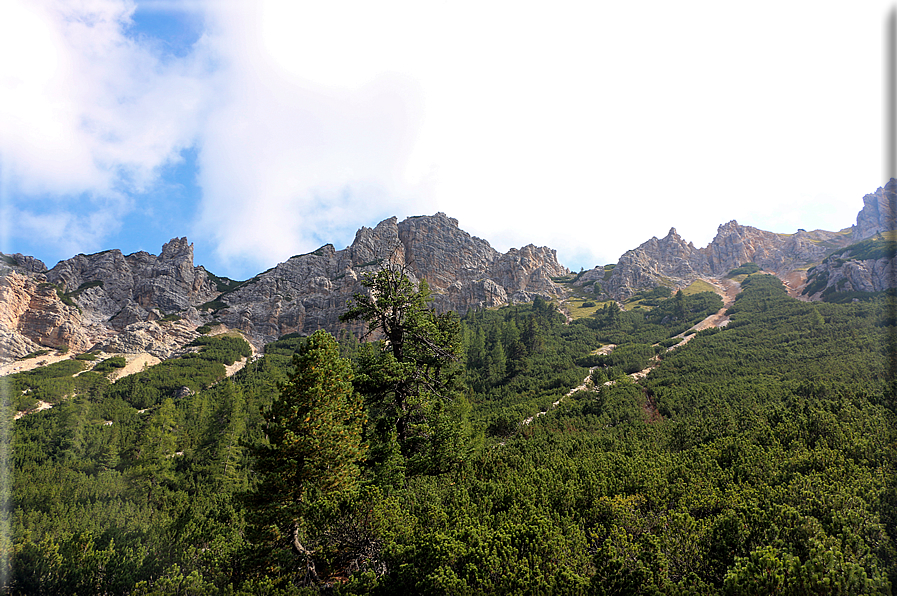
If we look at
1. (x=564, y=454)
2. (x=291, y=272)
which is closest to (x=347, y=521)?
(x=564, y=454)

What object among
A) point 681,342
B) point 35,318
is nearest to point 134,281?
point 35,318

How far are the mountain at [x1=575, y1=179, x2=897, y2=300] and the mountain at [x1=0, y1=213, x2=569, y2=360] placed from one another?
922 inches

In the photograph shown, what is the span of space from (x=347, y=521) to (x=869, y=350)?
165 feet

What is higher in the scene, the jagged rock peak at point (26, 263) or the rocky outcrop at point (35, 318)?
the jagged rock peak at point (26, 263)

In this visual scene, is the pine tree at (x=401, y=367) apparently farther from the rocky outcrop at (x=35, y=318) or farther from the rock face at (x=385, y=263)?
the rocky outcrop at (x=35, y=318)

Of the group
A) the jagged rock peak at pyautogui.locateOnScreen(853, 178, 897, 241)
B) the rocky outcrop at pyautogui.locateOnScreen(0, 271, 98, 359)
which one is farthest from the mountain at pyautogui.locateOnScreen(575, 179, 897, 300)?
the rocky outcrop at pyautogui.locateOnScreen(0, 271, 98, 359)

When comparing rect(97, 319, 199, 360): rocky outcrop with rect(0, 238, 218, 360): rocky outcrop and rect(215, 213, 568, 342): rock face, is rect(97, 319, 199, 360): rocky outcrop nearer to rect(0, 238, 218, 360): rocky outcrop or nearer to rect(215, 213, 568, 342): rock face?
rect(0, 238, 218, 360): rocky outcrop

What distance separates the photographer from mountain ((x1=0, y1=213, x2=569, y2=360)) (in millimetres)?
92062

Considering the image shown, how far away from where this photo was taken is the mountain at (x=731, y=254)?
4712 inches

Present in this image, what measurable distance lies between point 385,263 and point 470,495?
359ft

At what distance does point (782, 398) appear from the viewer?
21609mm

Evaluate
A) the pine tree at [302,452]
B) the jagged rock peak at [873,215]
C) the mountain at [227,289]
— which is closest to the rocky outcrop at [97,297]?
the mountain at [227,289]

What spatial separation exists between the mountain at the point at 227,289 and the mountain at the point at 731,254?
23426 millimetres

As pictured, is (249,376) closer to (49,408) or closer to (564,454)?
(49,408)
